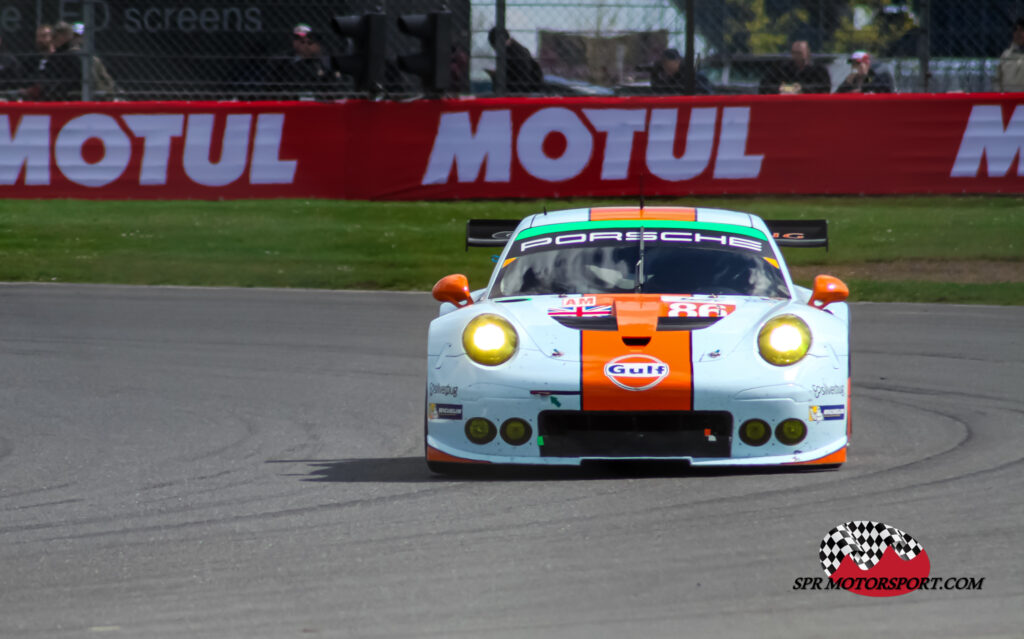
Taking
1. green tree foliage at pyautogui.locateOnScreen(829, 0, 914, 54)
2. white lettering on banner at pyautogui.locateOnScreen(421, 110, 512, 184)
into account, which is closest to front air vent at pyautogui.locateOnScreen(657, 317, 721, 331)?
white lettering on banner at pyautogui.locateOnScreen(421, 110, 512, 184)

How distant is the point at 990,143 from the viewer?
1648cm

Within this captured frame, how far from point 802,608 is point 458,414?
7.13 feet

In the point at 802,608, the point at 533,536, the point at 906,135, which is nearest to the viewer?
the point at 802,608

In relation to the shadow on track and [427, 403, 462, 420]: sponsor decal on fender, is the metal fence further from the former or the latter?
[427, 403, 462, 420]: sponsor decal on fender

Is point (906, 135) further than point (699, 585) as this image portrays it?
Yes

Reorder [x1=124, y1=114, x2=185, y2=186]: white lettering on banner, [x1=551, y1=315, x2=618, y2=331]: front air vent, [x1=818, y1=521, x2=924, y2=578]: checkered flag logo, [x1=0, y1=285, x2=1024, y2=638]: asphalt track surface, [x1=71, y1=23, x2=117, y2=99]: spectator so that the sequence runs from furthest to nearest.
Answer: [x1=71, y1=23, x2=117, y2=99]: spectator < [x1=124, y1=114, x2=185, y2=186]: white lettering on banner < [x1=551, y1=315, x2=618, y2=331]: front air vent < [x1=818, y1=521, x2=924, y2=578]: checkered flag logo < [x1=0, y1=285, x2=1024, y2=638]: asphalt track surface

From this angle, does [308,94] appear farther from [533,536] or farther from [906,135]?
[533,536]

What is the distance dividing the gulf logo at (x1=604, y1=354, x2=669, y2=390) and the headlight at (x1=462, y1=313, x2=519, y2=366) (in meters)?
0.43

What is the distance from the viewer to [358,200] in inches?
679

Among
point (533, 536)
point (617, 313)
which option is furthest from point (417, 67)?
point (533, 536)

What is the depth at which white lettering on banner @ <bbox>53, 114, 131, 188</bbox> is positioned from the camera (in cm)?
1702

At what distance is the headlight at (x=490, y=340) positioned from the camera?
6.09 m

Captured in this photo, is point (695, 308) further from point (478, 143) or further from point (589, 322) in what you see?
point (478, 143)

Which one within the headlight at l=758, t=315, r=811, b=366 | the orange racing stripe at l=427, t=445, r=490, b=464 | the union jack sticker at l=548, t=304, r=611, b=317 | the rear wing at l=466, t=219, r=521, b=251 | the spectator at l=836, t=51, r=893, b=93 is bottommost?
the orange racing stripe at l=427, t=445, r=490, b=464
